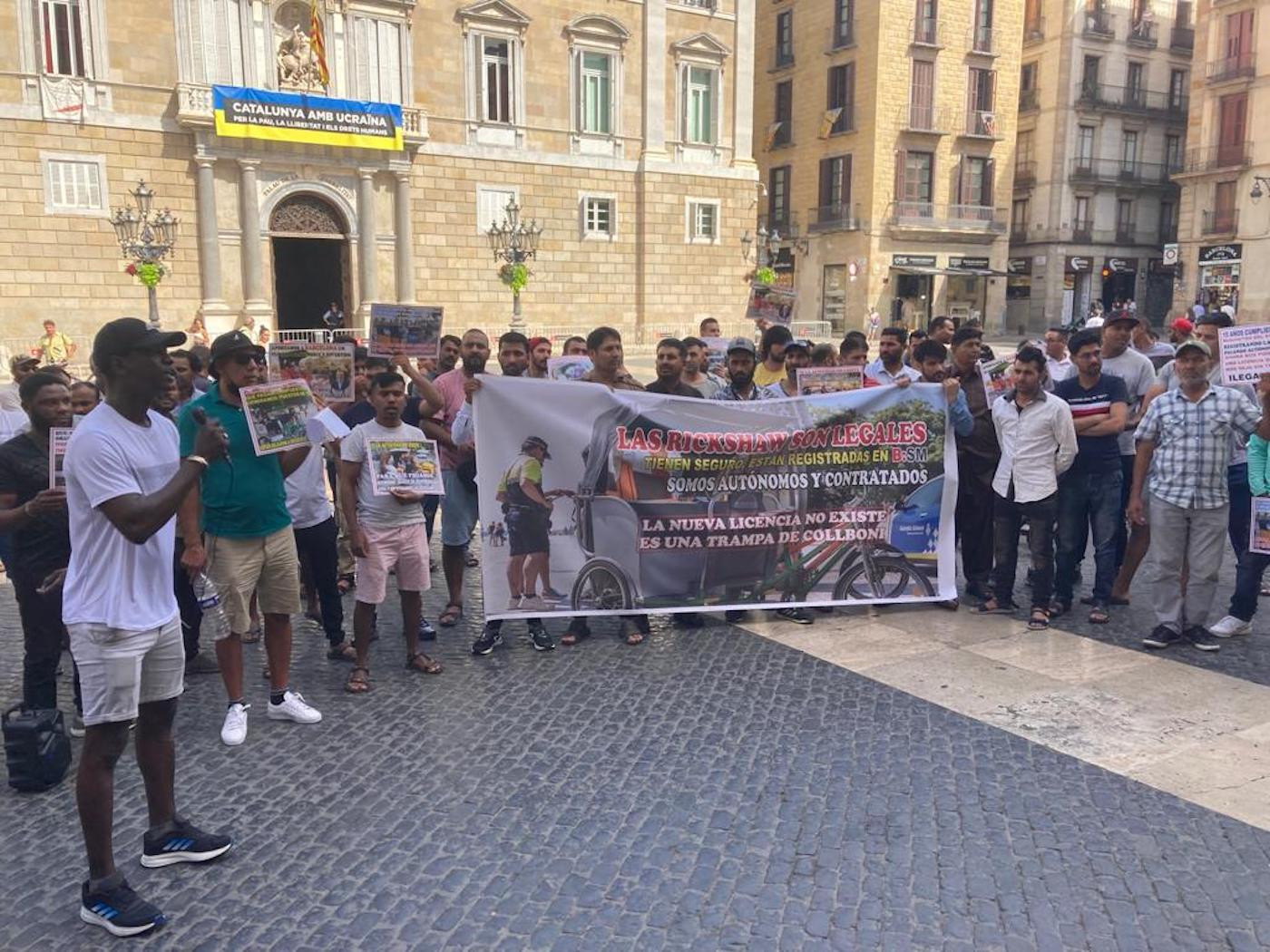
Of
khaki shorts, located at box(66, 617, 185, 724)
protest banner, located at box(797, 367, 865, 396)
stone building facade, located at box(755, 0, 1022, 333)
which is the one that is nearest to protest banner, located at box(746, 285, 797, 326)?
protest banner, located at box(797, 367, 865, 396)

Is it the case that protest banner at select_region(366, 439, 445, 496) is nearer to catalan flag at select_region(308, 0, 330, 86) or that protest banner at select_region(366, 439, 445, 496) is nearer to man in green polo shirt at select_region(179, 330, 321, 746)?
man in green polo shirt at select_region(179, 330, 321, 746)

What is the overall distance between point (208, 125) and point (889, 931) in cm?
2644

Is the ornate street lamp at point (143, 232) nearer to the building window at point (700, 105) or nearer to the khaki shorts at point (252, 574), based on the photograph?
the building window at point (700, 105)

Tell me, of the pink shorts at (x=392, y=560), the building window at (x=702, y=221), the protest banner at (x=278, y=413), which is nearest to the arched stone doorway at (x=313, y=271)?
the building window at (x=702, y=221)

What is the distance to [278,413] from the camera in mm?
4703

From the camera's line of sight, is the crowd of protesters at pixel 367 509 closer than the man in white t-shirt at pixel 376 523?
Yes

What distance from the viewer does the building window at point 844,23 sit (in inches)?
1570

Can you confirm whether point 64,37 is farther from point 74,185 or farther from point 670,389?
point 670,389

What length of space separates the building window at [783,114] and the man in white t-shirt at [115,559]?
43.7 metres

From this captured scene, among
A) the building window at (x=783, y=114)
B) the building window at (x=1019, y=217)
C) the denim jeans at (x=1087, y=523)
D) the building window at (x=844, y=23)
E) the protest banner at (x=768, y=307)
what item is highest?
the building window at (x=844, y=23)

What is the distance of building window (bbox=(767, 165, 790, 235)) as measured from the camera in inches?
1752

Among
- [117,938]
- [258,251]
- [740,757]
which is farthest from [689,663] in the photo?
[258,251]

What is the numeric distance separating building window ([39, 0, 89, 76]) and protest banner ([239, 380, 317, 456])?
24200mm

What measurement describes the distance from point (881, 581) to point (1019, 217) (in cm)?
4484
